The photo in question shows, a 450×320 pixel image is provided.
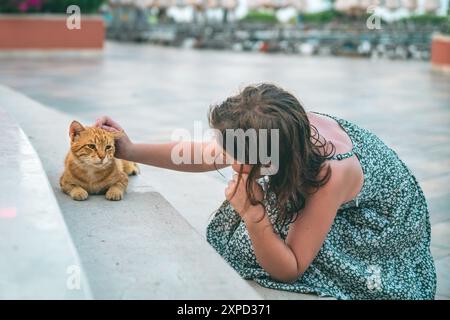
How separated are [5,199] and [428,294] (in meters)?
1.69

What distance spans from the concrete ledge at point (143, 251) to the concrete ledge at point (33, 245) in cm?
18

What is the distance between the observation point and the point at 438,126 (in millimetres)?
8164

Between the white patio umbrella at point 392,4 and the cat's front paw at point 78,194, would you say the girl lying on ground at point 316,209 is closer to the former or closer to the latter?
the cat's front paw at point 78,194

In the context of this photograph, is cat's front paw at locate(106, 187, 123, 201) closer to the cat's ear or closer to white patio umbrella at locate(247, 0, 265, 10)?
the cat's ear

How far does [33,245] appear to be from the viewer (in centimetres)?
213

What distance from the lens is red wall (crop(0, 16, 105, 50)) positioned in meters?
16.9

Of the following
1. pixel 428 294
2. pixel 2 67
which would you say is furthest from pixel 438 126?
pixel 2 67

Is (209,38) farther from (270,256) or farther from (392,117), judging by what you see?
(270,256)

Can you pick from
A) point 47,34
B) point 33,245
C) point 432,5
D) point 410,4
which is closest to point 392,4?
point 410,4

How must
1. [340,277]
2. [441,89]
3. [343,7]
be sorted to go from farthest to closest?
[343,7] < [441,89] < [340,277]

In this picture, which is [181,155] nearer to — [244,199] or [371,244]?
[244,199]

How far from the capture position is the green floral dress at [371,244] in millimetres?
2701

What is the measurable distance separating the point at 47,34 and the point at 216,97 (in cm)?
864

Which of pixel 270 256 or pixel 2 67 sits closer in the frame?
pixel 270 256
